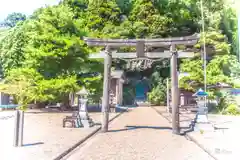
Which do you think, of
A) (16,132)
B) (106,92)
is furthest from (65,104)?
(16,132)

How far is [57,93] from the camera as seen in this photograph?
2002 cm

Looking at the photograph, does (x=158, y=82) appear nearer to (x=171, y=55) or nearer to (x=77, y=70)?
(x=77, y=70)

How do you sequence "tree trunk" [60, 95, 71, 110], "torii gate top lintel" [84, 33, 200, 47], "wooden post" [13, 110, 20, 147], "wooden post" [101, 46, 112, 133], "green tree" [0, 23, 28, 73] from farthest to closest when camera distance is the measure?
"green tree" [0, 23, 28, 73] → "tree trunk" [60, 95, 71, 110] → "wooden post" [101, 46, 112, 133] → "torii gate top lintel" [84, 33, 200, 47] → "wooden post" [13, 110, 20, 147]

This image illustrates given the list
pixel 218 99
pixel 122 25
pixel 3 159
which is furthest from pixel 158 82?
pixel 3 159

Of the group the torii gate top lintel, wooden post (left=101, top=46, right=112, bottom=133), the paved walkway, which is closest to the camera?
the paved walkway

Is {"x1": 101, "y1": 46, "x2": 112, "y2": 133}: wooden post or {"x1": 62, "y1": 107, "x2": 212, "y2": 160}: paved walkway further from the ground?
{"x1": 101, "y1": 46, "x2": 112, "y2": 133}: wooden post

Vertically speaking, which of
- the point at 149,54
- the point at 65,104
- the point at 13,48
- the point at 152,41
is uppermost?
the point at 13,48

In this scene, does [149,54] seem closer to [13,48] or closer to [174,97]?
[174,97]

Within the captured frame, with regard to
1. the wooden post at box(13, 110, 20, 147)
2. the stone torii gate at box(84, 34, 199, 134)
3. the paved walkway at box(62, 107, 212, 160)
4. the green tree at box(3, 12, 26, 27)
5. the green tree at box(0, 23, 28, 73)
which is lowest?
the paved walkway at box(62, 107, 212, 160)

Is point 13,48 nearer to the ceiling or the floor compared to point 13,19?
nearer to the floor

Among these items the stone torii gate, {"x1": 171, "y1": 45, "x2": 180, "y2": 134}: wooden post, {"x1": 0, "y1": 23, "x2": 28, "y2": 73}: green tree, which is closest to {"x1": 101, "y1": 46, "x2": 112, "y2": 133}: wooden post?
the stone torii gate

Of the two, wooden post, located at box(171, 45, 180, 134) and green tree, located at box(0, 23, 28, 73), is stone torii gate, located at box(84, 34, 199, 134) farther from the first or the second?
green tree, located at box(0, 23, 28, 73)

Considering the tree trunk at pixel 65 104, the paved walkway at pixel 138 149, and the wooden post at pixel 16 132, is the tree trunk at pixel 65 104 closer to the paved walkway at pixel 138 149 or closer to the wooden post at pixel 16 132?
the paved walkway at pixel 138 149

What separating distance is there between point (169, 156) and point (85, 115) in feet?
20.1
